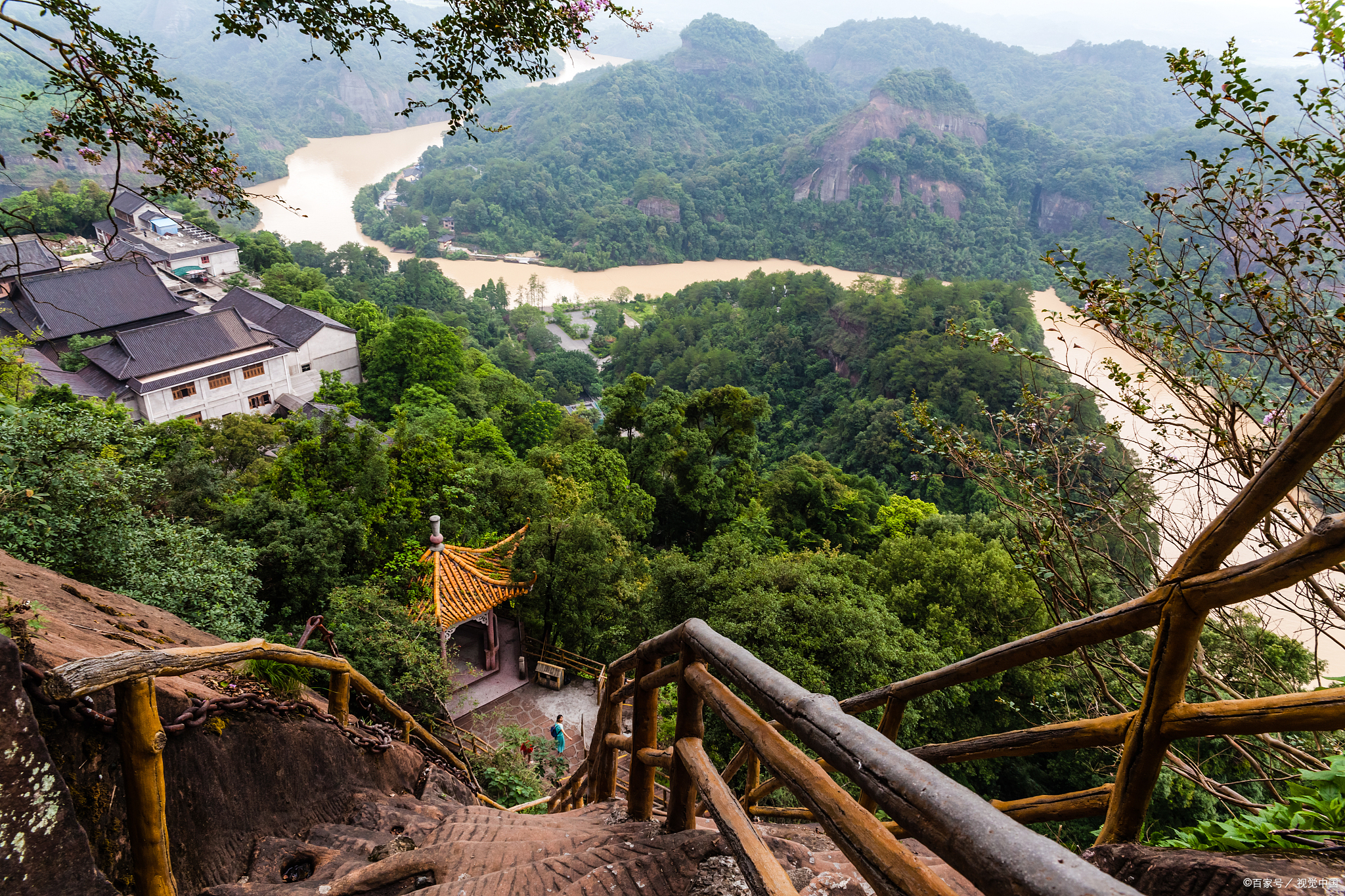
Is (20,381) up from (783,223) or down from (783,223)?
down

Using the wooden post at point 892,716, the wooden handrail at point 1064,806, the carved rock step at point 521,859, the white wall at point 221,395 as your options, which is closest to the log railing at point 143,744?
the carved rock step at point 521,859

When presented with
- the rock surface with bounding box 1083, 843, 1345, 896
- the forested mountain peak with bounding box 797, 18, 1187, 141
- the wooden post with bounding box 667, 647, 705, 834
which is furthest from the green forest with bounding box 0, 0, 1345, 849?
the forested mountain peak with bounding box 797, 18, 1187, 141

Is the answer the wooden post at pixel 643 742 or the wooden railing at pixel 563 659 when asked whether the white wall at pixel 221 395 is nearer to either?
the wooden railing at pixel 563 659

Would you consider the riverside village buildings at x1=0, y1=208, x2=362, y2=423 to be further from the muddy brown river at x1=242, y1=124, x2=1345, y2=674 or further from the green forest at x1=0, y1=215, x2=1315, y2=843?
the muddy brown river at x1=242, y1=124, x2=1345, y2=674

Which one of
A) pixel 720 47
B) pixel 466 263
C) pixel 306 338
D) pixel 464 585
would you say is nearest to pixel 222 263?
pixel 306 338

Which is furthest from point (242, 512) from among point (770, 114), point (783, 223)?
point (770, 114)

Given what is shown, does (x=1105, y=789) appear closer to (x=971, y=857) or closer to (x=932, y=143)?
(x=971, y=857)
